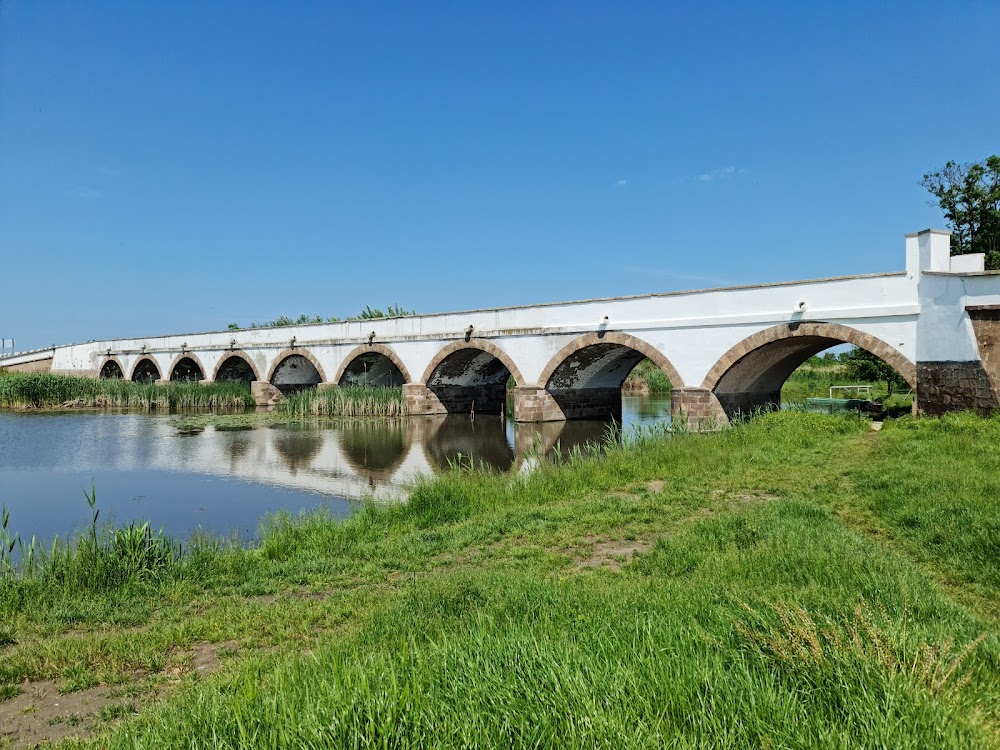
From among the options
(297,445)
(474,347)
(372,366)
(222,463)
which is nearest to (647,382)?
(372,366)

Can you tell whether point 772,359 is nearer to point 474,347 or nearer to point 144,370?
point 474,347

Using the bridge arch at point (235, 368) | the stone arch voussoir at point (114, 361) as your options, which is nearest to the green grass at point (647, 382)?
the bridge arch at point (235, 368)

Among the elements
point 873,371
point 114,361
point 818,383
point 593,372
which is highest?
point 114,361

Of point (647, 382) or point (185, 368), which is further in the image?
point (185, 368)

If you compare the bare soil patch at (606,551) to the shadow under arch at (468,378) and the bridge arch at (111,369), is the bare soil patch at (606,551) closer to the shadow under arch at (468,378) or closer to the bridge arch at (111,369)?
the shadow under arch at (468,378)

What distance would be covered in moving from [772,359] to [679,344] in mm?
2383

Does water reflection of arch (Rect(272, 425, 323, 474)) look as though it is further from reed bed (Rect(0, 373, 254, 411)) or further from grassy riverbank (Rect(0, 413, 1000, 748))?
reed bed (Rect(0, 373, 254, 411))

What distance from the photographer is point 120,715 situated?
2951 mm

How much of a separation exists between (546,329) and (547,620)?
15.9 metres

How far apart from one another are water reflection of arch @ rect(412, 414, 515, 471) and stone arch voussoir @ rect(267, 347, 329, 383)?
260 inches

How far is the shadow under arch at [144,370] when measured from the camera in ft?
123

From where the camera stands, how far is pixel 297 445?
52.3ft

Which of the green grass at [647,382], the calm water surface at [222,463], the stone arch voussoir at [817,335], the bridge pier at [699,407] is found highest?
the stone arch voussoir at [817,335]

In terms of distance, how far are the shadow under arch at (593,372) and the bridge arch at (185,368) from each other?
70.6ft
